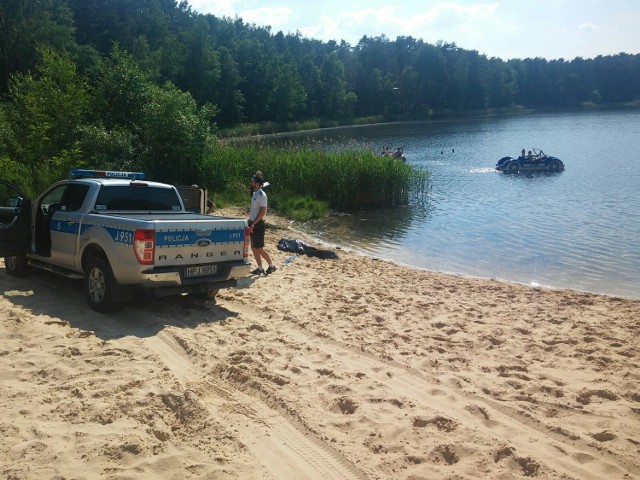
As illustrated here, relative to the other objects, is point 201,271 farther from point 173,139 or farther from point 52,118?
point 52,118

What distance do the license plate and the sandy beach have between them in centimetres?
61

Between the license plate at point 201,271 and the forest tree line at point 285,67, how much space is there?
75.0 ft

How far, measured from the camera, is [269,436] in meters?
4.68

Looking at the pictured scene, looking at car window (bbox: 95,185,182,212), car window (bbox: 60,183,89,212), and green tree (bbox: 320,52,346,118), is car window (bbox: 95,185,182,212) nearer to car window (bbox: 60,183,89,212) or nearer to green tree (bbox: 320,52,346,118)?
car window (bbox: 60,183,89,212)

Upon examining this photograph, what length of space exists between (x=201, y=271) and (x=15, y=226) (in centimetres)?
349

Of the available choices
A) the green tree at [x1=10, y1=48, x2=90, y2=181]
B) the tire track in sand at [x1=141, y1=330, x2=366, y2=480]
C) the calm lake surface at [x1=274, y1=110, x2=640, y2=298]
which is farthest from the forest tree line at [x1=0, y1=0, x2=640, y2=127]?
the tire track in sand at [x1=141, y1=330, x2=366, y2=480]

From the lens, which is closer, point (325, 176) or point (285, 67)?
point (325, 176)

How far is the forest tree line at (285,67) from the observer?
198 ft

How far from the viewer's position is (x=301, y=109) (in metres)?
101

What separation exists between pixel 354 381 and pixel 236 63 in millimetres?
90967

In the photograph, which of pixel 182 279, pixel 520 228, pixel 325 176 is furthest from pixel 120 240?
pixel 325 176

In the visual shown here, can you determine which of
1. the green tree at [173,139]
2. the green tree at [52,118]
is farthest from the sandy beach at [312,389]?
the green tree at [173,139]

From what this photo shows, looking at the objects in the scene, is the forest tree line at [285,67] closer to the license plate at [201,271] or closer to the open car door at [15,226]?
the open car door at [15,226]

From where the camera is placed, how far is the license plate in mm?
7758
